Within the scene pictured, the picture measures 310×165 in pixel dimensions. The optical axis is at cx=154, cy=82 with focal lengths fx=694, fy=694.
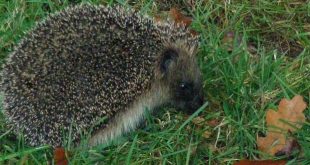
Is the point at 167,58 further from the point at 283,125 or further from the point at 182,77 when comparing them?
the point at 283,125

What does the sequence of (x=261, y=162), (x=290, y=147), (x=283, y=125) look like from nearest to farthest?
1. (x=261, y=162)
2. (x=290, y=147)
3. (x=283, y=125)

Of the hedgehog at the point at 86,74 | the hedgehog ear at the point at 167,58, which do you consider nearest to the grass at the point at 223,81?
the hedgehog at the point at 86,74

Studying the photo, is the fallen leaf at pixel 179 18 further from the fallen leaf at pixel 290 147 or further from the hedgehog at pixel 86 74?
the fallen leaf at pixel 290 147

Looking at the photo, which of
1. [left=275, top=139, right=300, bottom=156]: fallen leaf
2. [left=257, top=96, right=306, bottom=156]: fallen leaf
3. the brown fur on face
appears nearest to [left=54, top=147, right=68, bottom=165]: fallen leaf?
the brown fur on face

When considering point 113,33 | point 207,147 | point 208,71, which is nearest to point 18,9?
point 113,33

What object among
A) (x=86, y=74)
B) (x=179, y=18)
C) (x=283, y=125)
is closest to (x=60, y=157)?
(x=86, y=74)

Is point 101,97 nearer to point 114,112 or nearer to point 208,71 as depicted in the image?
point 114,112
